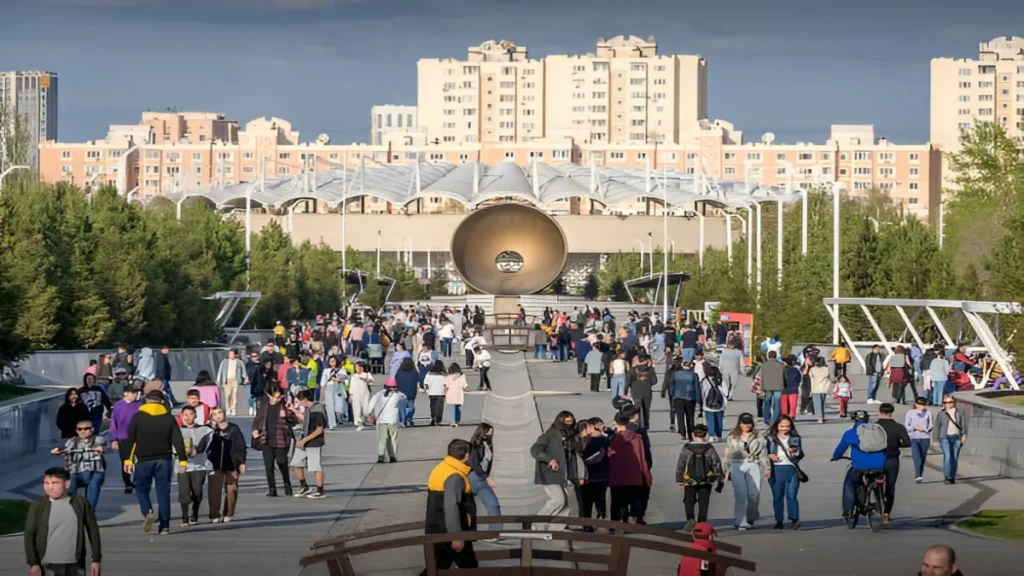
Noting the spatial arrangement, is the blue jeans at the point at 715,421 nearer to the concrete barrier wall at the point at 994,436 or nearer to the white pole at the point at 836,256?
the concrete barrier wall at the point at 994,436

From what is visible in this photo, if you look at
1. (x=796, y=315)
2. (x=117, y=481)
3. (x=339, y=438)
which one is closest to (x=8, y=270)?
(x=339, y=438)

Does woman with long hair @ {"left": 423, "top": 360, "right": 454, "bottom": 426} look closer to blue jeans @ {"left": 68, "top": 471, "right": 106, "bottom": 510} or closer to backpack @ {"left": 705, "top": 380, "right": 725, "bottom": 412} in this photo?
backpack @ {"left": 705, "top": 380, "right": 725, "bottom": 412}

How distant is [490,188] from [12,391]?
83371 mm

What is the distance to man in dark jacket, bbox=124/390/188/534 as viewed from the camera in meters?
13.0

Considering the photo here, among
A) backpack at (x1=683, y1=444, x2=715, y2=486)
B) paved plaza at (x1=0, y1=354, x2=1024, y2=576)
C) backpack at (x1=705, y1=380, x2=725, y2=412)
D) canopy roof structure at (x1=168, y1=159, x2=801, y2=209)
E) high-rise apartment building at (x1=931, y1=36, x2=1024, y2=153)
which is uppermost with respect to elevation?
high-rise apartment building at (x1=931, y1=36, x2=1024, y2=153)

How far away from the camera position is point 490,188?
342 ft

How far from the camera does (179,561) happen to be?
11570mm

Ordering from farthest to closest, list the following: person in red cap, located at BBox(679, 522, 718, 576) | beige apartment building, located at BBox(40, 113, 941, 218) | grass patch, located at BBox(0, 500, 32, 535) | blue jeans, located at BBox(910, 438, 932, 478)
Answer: beige apartment building, located at BBox(40, 113, 941, 218)
blue jeans, located at BBox(910, 438, 932, 478)
grass patch, located at BBox(0, 500, 32, 535)
person in red cap, located at BBox(679, 522, 718, 576)

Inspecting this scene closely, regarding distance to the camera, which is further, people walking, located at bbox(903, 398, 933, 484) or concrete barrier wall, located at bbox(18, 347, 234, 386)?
concrete barrier wall, located at bbox(18, 347, 234, 386)

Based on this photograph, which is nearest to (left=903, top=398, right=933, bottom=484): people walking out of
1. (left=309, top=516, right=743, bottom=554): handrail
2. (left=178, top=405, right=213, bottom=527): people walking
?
(left=178, top=405, right=213, bottom=527): people walking

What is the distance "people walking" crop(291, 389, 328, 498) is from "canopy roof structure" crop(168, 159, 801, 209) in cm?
8139

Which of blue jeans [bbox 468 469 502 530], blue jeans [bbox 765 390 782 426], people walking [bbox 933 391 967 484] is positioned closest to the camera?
blue jeans [bbox 468 469 502 530]

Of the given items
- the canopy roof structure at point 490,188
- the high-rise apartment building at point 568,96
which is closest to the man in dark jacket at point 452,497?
the canopy roof structure at point 490,188

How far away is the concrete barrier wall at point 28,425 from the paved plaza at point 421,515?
0.67 feet
